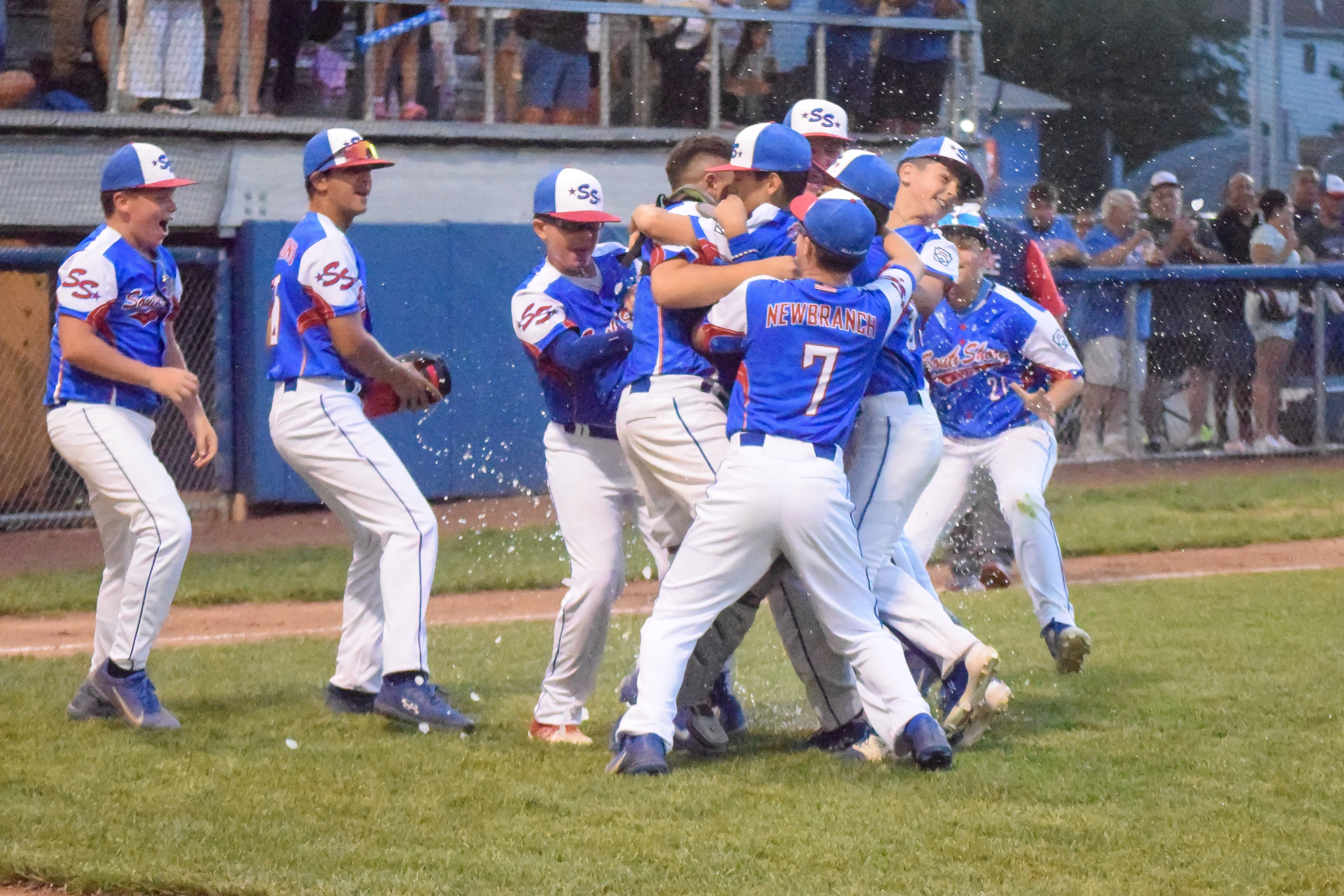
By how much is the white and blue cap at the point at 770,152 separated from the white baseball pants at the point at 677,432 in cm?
68

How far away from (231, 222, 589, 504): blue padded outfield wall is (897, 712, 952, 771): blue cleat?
7.70 metres

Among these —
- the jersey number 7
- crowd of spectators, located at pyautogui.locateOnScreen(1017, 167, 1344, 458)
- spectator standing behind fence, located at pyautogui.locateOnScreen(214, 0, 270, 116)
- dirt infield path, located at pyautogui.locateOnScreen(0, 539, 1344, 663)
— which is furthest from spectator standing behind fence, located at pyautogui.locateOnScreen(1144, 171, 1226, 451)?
the jersey number 7

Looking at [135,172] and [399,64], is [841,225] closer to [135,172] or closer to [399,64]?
[135,172]

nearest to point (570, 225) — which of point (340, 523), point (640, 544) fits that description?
point (640, 544)

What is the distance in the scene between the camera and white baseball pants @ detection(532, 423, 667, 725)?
18.0 feet

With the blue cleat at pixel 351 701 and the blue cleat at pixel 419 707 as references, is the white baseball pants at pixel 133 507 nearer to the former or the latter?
the blue cleat at pixel 351 701

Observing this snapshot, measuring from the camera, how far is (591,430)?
18.2 ft

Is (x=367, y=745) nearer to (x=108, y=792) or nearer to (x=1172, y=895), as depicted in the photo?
(x=108, y=792)

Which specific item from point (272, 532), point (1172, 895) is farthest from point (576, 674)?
point (272, 532)

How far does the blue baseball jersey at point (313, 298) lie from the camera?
5652 millimetres

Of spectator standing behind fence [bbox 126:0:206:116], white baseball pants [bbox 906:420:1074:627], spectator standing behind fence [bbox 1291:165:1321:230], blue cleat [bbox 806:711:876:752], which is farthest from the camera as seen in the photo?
spectator standing behind fence [bbox 1291:165:1321:230]

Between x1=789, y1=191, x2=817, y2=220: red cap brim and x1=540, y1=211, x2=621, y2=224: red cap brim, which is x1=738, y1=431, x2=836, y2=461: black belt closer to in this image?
x1=789, y1=191, x2=817, y2=220: red cap brim

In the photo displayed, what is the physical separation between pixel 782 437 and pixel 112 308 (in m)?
2.60

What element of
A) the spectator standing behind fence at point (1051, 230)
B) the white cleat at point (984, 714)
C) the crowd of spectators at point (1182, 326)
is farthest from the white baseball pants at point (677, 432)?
the crowd of spectators at point (1182, 326)
